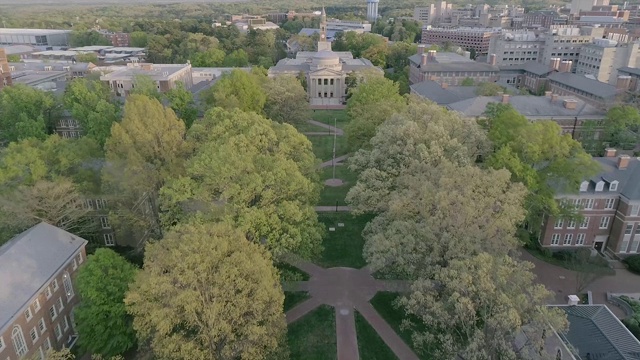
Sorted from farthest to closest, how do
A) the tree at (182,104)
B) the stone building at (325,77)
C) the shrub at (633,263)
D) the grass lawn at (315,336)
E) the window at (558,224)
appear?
the stone building at (325,77)
the tree at (182,104)
the window at (558,224)
the shrub at (633,263)
the grass lawn at (315,336)

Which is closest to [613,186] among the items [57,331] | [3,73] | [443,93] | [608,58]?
[443,93]

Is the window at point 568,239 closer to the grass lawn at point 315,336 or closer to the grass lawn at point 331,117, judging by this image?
the grass lawn at point 315,336

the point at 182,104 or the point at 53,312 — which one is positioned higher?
the point at 182,104

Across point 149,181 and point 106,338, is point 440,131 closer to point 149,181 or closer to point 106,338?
point 149,181

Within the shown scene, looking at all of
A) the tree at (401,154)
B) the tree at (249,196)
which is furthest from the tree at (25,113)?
the tree at (401,154)

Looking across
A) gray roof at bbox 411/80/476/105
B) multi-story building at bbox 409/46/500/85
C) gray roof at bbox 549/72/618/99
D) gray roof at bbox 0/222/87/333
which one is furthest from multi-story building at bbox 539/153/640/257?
multi-story building at bbox 409/46/500/85

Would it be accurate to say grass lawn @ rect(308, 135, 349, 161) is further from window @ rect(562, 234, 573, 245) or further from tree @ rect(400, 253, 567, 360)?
tree @ rect(400, 253, 567, 360)

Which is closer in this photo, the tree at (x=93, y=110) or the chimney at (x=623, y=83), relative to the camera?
the tree at (x=93, y=110)

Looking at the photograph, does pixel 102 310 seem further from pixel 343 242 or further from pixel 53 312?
pixel 343 242
